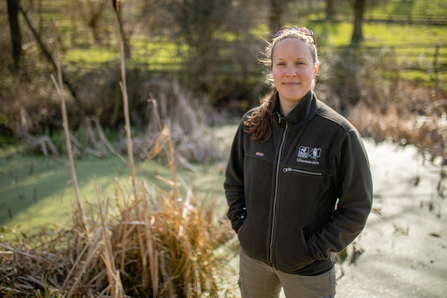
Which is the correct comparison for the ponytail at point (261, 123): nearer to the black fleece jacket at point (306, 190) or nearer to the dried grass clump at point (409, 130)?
the black fleece jacket at point (306, 190)

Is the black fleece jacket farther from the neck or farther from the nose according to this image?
the nose

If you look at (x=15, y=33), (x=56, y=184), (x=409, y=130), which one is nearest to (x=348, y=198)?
(x=56, y=184)

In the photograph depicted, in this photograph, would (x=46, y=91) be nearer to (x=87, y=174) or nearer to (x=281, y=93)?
(x=87, y=174)

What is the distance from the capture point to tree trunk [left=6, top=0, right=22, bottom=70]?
5.24 m

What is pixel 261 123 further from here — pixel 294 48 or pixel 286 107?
pixel 294 48

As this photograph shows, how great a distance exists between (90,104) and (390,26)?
1719 centimetres

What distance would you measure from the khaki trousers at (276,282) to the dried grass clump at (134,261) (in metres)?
0.61

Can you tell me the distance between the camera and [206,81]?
6.79 metres

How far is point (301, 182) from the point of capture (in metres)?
1.37

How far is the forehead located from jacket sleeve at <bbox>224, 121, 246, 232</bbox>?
0.42 metres

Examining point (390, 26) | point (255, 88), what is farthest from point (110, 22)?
point (390, 26)

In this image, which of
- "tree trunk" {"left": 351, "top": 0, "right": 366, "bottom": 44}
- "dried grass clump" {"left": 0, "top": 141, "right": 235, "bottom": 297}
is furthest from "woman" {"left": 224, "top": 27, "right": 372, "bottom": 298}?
"tree trunk" {"left": 351, "top": 0, "right": 366, "bottom": 44}

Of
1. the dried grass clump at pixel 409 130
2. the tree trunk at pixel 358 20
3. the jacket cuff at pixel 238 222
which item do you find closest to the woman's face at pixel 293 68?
the jacket cuff at pixel 238 222

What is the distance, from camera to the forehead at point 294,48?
4.41ft
